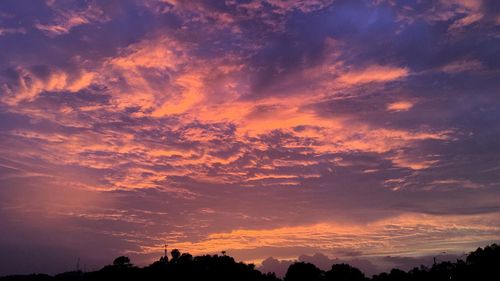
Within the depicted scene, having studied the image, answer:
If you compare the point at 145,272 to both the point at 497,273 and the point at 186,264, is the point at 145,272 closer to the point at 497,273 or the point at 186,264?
the point at 186,264

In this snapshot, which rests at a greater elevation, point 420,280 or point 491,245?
point 491,245

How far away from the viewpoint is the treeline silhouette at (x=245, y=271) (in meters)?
127

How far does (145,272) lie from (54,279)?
1951 inches

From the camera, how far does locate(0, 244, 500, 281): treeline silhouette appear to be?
5005 inches

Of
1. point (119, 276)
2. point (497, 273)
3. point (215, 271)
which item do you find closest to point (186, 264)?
point (215, 271)

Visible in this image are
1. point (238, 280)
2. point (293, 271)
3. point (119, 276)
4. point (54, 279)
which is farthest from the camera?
point (54, 279)

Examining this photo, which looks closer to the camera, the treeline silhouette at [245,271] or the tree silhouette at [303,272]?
the treeline silhouette at [245,271]

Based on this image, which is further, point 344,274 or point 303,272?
point 344,274

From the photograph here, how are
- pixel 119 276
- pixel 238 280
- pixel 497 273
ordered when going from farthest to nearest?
pixel 238 280
pixel 119 276
pixel 497 273

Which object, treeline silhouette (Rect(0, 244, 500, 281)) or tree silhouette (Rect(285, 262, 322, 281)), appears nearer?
treeline silhouette (Rect(0, 244, 500, 281))

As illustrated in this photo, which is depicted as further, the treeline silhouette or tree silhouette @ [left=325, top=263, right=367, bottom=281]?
tree silhouette @ [left=325, top=263, right=367, bottom=281]

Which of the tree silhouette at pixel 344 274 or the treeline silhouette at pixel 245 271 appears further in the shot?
the tree silhouette at pixel 344 274

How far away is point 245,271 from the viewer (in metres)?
147

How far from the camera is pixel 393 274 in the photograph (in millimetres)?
155375
